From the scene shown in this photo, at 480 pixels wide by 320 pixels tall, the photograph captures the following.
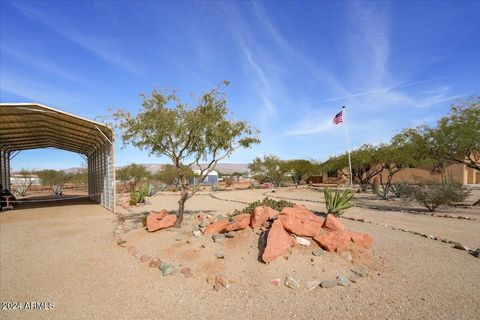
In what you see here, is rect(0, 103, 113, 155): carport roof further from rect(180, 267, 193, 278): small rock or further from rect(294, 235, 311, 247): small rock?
rect(294, 235, 311, 247): small rock

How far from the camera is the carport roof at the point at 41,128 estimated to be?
14.5m

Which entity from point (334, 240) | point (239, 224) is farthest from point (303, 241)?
point (239, 224)

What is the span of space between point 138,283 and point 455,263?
235 inches

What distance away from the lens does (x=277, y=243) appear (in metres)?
6.22

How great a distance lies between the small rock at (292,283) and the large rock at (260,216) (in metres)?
2.41

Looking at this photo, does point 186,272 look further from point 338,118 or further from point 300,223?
point 338,118

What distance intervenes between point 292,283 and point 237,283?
37.2 inches

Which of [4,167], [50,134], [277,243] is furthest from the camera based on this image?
[4,167]

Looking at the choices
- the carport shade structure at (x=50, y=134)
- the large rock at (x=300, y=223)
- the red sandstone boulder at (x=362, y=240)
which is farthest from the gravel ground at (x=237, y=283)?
the carport shade structure at (x=50, y=134)

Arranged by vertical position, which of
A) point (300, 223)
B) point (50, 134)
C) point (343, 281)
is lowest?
point (343, 281)

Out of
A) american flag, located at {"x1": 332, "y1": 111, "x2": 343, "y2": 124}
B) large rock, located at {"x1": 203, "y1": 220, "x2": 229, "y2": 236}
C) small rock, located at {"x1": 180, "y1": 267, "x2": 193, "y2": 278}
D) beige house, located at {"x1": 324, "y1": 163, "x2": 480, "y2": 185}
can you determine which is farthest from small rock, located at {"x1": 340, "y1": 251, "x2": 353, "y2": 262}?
beige house, located at {"x1": 324, "y1": 163, "x2": 480, "y2": 185}

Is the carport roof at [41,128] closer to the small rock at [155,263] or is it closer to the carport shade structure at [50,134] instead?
the carport shade structure at [50,134]

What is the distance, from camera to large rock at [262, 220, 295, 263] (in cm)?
598

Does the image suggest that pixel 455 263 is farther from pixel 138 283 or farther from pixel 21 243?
pixel 21 243
